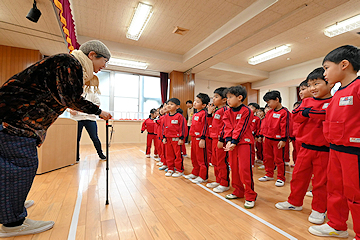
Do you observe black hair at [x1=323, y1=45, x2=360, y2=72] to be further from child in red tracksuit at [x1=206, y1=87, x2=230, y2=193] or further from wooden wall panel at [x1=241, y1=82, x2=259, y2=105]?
wooden wall panel at [x1=241, y1=82, x2=259, y2=105]

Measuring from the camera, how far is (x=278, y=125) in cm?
259

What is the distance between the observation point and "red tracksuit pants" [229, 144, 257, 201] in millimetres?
1763

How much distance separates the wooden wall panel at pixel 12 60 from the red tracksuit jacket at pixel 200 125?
16.9ft

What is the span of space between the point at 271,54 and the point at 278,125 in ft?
14.5

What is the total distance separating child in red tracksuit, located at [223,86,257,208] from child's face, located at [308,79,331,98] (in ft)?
1.81

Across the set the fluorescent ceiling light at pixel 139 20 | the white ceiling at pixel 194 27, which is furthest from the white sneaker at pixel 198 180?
the fluorescent ceiling light at pixel 139 20

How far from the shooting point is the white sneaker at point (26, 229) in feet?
3.90

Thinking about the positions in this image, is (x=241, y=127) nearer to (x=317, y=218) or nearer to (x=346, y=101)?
(x=346, y=101)

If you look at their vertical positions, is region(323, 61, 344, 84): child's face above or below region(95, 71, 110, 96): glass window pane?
below

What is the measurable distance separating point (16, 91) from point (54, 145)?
2025 mm

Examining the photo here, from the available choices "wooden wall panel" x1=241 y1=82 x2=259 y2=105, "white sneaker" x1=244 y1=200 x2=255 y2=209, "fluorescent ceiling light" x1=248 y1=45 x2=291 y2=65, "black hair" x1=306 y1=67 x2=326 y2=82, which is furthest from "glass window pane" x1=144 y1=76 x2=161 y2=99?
"black hair" x1=306 y1=67 x2=326 y2=82

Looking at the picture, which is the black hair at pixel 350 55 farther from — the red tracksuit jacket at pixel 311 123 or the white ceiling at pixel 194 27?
the white ceiling at pixel 194 27

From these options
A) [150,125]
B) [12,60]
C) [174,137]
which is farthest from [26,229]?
[12,60]

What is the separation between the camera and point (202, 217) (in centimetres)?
152
